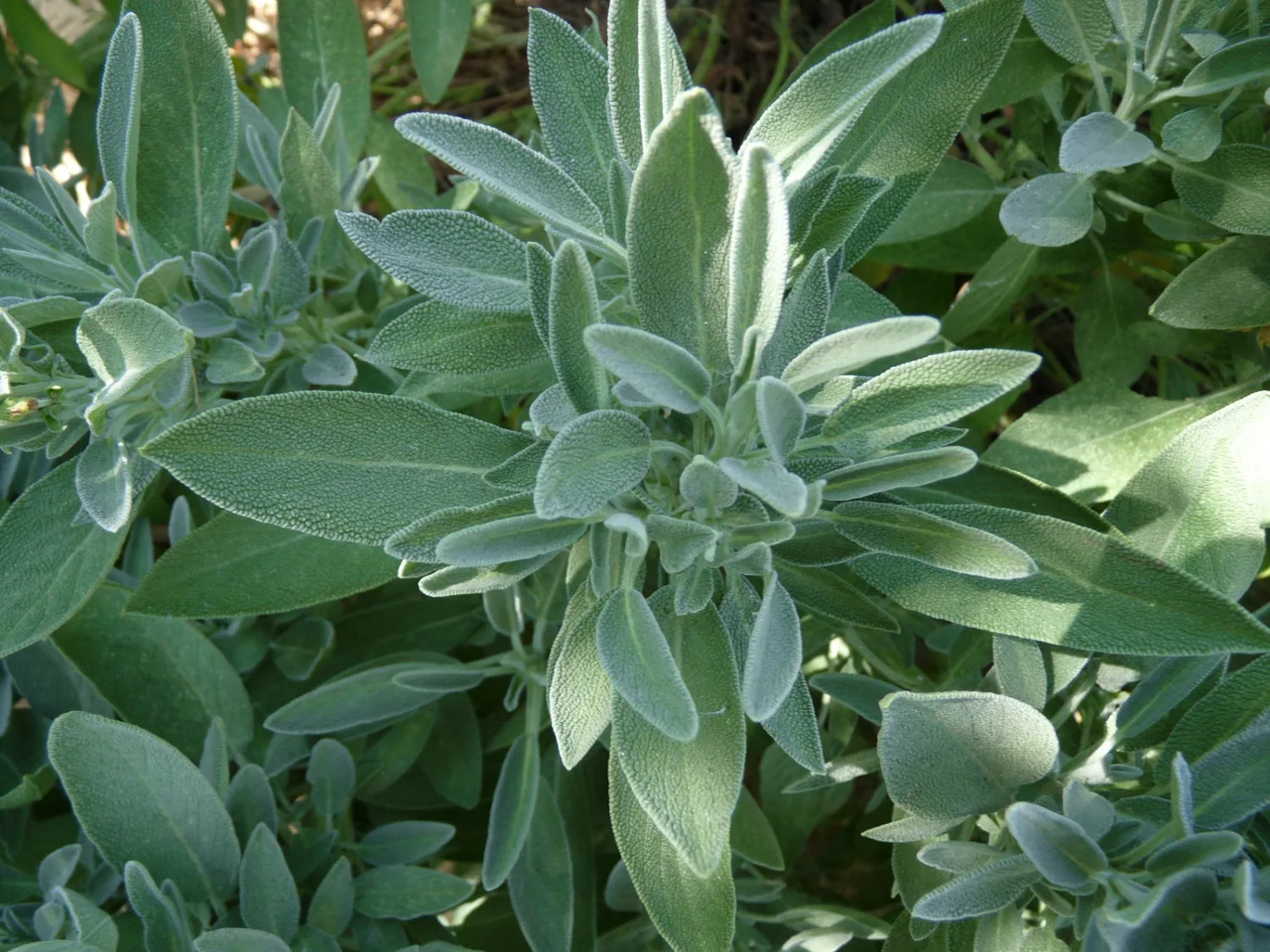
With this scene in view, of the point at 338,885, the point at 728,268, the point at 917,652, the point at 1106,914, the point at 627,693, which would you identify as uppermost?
the point at 728,268

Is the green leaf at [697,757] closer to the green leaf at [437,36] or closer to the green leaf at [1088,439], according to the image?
the green leaf at [1088,439]

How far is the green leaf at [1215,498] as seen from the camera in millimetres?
692

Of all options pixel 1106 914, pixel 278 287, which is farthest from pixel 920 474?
pixel 278 287

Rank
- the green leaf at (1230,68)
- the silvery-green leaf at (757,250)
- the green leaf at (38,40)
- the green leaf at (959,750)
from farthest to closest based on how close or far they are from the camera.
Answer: the green leaf at (38,40), the green leaf at (1230,68), the green leaf at (959,750), the silvery-green leaf at (757,250)

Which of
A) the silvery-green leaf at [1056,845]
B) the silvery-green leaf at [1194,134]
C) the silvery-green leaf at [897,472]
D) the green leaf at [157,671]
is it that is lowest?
the green leaf at [157,671]

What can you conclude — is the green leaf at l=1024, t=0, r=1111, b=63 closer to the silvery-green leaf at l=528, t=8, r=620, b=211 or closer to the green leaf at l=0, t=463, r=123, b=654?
the silvery-green leaf at l=528, t=8, r=620, b=211

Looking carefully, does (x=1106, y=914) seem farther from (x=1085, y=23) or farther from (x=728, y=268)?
(x=1085, y=23)

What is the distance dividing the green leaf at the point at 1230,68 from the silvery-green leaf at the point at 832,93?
0.29m

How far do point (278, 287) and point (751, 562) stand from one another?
0.43m

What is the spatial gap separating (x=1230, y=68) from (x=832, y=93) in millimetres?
345

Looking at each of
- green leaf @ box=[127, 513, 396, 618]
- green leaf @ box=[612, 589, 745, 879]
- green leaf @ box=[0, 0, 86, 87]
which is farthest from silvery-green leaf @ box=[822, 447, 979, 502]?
green leaf @ box=[0, 0, 86, 87]

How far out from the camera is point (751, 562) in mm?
607

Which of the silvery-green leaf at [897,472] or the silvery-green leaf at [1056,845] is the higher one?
the silvery-green leaf at [897,472]

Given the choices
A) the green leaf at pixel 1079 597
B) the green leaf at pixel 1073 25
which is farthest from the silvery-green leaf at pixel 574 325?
the green leaf at pixel 1073 25
